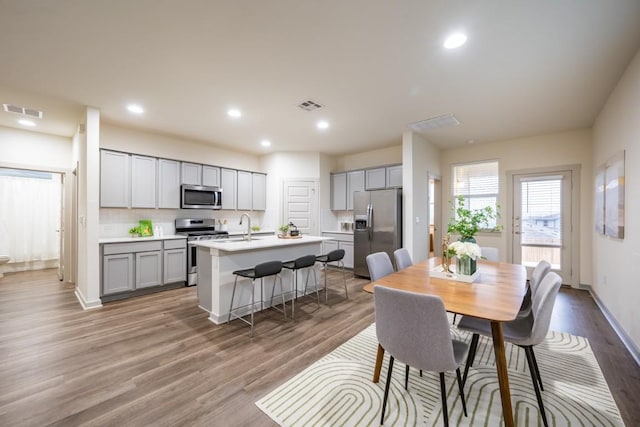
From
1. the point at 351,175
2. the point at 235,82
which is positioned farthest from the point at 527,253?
the point at 235,82

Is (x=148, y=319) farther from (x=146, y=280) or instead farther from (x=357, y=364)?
(x=357, y=364)

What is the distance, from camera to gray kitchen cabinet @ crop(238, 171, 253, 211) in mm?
5875

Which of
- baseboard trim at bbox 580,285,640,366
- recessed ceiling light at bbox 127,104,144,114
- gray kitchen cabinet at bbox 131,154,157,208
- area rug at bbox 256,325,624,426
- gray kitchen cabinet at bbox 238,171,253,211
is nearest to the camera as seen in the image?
area rug at bbox 256,325,624,426

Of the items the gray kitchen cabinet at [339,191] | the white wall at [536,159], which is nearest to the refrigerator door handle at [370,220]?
the gray kitchen cabinet at [339,191]

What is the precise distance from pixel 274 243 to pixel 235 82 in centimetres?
196

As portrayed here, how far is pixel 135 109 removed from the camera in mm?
3740

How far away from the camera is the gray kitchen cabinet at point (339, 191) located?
245 inches

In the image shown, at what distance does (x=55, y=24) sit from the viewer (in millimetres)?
2082

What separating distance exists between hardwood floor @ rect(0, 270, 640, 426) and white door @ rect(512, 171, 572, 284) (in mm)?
1065

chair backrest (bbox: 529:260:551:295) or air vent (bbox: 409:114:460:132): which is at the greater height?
air vent (bbox: 409:114:460:132)

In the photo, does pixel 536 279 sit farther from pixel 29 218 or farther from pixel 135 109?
pixel 29 218

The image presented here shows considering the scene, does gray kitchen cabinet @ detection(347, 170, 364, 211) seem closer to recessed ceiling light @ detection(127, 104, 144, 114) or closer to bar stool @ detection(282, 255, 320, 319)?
bar stool @ detection(282, 255, 320, 319)

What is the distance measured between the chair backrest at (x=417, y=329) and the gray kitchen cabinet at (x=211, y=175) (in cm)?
469

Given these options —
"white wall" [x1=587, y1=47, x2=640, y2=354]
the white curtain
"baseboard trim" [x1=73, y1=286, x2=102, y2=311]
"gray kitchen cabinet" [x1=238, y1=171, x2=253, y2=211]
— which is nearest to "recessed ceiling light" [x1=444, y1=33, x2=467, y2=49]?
"white wall" [x1=587, y1=47, x2=640, y2=354]
